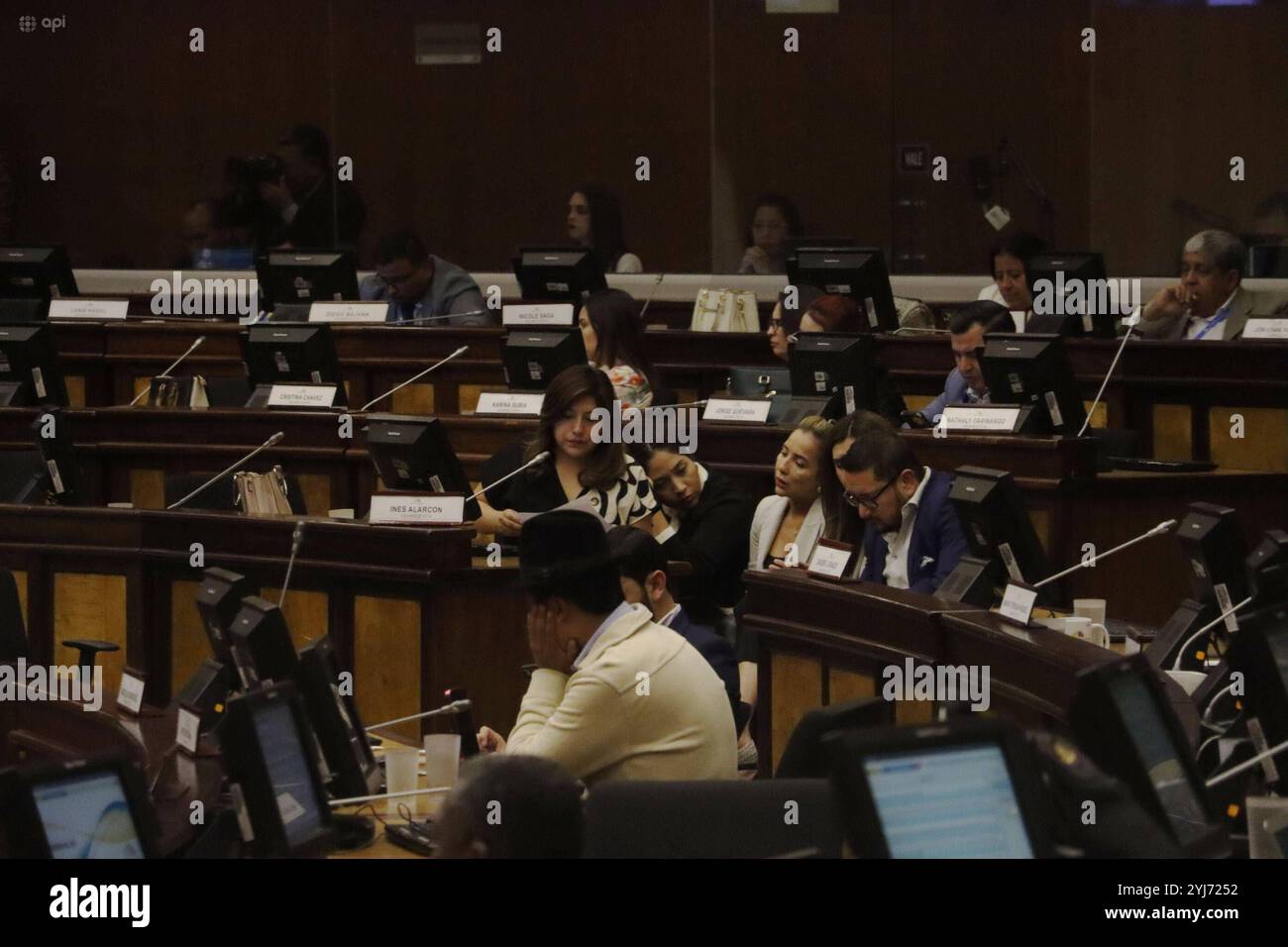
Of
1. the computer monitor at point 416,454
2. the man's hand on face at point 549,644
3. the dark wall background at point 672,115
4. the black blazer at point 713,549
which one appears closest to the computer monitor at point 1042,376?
the black blazer at point 713,549

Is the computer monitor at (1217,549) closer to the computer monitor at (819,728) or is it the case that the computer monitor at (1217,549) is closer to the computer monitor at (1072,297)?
the computer monitor at (819,728)

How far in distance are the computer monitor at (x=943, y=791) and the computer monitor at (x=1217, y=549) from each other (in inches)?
76.4

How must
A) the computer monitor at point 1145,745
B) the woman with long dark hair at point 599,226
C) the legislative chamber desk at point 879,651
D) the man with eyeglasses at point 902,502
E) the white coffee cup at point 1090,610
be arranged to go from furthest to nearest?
the woman with long dark hair at point 599,226, the man with eyeglasses at point 902,502, the white coffee cup at point 1090,610, the legislative chamber desk at point 879,651, the computer monitor at point 1145,745

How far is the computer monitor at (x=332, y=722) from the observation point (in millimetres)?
3406

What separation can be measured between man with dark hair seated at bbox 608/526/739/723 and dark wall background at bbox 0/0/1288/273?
6.25 meters

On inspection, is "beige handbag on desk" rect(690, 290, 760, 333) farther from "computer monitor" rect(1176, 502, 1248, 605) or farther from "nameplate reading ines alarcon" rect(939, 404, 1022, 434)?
"computer monitor" rect(1176, 502, 1248, 605)

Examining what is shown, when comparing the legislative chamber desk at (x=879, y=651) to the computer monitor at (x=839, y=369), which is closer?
the legislative chamber desk at (x=879, y=651)

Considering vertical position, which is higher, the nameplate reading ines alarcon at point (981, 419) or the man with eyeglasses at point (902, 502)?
the nameplate reading ines alarcon at point (981, 419)

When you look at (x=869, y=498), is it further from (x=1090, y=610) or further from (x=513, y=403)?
(x=513, y=403)

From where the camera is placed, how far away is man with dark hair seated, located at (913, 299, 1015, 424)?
21.4ft

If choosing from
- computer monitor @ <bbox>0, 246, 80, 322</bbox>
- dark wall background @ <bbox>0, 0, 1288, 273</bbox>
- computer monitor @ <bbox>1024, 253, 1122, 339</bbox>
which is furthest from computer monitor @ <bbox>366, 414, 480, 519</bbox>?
dark wall background @ <bbox>0, 0, 1288, 273</bbox>

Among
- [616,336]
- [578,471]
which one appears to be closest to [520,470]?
[578,471]

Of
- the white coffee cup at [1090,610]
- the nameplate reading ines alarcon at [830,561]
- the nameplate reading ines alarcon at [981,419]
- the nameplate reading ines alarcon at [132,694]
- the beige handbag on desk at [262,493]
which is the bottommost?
the nameplate reading ines alarcon at [132,694]
